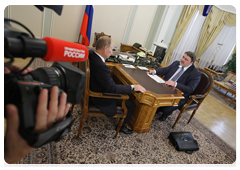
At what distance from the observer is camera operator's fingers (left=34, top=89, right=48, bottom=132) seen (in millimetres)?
468

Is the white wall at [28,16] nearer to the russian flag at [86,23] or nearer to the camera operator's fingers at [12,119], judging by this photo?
the russian flag at [86,23]

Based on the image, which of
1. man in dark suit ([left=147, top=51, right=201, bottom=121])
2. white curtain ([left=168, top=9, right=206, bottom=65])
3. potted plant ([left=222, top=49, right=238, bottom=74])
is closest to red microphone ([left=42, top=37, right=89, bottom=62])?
man in dark suit ([left=147, top=51, right=201, bottom=121])

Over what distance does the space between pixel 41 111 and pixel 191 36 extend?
7682 millimetres

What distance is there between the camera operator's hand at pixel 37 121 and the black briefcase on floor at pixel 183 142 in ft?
6.63

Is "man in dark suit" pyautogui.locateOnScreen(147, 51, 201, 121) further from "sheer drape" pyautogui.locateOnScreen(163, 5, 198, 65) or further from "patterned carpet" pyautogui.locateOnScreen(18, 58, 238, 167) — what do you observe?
"sheer drape" pyautogui.locateOnScreen(163, 5, 198, 65)

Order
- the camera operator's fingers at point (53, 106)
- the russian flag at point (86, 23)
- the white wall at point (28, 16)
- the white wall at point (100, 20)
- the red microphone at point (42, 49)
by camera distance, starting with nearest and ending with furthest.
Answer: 1. the red microphone at point (42, 49)
2. the camera operator's fingers at point (53, 106)
3. the white wall at point (28, 16)
4. the white wall at point (100, 20)
5. the russian flag at point (86, 23)

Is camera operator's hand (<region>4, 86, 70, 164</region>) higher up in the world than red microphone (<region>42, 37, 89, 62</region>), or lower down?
lower down

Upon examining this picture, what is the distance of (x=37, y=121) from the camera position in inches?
18.9

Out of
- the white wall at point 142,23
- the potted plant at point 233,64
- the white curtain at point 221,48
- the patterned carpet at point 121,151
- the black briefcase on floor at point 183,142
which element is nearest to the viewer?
the patterned carpet at point 121,151

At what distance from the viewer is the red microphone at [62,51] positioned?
45 cm

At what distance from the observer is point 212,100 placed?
4633 mm

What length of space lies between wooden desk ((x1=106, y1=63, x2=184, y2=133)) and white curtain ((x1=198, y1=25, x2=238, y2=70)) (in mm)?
6124

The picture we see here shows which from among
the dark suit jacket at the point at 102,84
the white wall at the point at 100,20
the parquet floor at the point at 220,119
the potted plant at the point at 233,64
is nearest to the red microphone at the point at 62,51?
the dark suit jacket at the point at 102,84

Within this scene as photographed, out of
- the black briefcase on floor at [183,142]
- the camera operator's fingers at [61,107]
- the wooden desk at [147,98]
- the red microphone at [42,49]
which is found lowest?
the black briefcase on floor at [183,142]
